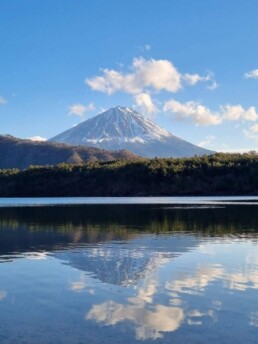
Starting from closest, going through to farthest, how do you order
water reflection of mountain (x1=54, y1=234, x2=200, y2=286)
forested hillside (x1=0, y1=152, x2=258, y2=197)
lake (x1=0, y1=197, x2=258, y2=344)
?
lake (x1=0, y1=197, x2=258, y2=344) < water reflection of mountain (x1=54, y1=234, x2=200, y2=286) < forested hillside (x1=0, y1=152, x2=258, y2=197)

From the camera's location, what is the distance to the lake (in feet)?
49.3

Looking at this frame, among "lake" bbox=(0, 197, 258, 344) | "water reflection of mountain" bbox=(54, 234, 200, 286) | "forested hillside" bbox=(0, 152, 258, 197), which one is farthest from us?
"forested hillside" bbox=(0, 152, 258, 197)

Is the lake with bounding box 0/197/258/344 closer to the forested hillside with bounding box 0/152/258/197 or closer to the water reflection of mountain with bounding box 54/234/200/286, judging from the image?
the water reflection of mountain with bounding box 54/234/200/286

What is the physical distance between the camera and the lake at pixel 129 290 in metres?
15.0

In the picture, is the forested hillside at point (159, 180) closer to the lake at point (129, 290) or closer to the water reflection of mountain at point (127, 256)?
the water reflection of mountain at point (127, 256)

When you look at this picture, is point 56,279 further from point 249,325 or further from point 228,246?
point 228,246

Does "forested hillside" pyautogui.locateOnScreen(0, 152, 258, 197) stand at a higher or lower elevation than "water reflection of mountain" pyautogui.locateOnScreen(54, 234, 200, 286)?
higher

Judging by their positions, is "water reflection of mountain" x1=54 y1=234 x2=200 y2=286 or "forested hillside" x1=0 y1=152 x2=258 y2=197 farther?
"forested hillside" x1=0 y1=152 x2=258 y2=197

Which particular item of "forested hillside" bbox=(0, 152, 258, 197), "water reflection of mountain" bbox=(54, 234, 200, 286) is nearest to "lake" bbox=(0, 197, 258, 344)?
"water reflection of mountain" bbox=(54, 234, 200, 286)

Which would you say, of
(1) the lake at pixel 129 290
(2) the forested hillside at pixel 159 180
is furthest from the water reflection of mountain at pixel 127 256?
(2) the forested hillside at pixel 159 180

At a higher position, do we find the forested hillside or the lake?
the forested hillside

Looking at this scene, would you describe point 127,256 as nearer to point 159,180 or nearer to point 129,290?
point 129,290

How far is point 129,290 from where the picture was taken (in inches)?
817

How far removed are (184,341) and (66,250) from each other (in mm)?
20775
